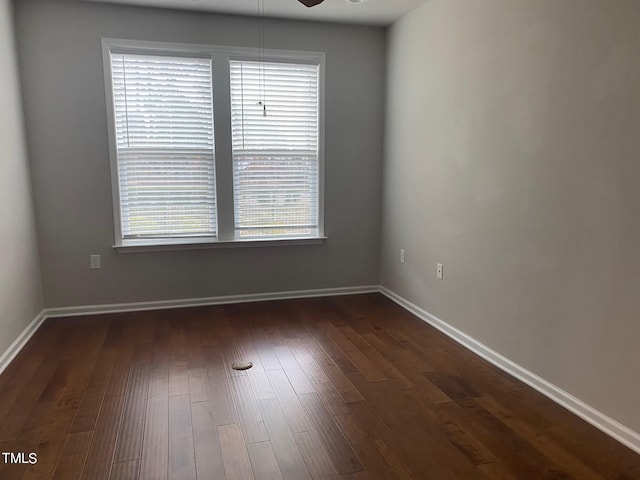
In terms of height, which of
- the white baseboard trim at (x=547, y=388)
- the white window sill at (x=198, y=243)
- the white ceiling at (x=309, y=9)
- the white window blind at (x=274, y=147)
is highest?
the white ceiling at (x=309, y=9)

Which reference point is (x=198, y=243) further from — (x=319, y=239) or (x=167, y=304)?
(x=319, y=239)

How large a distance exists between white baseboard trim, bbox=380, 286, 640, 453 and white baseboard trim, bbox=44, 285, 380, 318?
0.94 metres

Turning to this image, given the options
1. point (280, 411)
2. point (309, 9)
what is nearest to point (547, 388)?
point (280, 411)

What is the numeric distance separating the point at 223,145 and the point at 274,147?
448 millimetres

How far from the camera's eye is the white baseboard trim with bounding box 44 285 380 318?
3.68m

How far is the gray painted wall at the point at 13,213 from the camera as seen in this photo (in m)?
2.87

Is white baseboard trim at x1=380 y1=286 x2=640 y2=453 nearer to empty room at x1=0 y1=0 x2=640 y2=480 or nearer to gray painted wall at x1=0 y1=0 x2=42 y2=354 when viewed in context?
empty room at x1=0 y1=0 x2=640 y2=480

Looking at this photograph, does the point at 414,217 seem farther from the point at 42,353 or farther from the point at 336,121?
the point at 42,353

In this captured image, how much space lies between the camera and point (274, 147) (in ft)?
13.1

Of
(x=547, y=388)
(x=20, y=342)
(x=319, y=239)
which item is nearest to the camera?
(x=547, y=388)

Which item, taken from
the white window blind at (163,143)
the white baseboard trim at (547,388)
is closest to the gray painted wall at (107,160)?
the white window blind at (163,143)

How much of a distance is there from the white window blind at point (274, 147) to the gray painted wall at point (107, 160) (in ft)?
0.53

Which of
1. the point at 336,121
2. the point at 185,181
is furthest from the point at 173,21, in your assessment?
the point at 336,121

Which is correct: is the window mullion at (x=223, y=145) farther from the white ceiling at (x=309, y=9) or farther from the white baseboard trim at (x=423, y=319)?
the white baseboard trim at (x=423, y=319)
